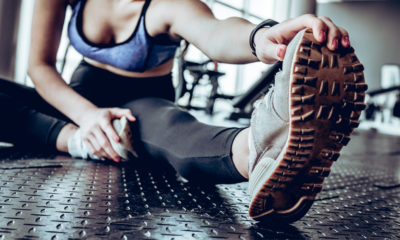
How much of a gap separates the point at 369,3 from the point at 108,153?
464 inches

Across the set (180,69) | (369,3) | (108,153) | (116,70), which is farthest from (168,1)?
(369,3)

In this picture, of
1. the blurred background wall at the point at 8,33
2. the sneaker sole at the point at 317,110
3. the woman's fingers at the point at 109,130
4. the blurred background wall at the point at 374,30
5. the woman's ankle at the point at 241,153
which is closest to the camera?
the sneaker sole at the point at 317,110

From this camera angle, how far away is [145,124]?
3.27 feet

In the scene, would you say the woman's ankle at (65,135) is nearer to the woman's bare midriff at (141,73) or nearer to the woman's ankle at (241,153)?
the woman's bare midriff at (141,73)

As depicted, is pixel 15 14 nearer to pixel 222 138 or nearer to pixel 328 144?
pixel 222 138

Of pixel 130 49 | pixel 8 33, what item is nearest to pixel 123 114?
pixel 130 49

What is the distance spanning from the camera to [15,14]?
125 inches

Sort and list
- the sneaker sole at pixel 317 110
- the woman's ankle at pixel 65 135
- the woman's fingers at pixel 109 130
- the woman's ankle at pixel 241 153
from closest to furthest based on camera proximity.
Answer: the sneaker sole at pixel 317 110, the woman's ankle at pixel 241 153, the woman's fingers at pixel 109 130, the woman's ankle at pixel 65 135

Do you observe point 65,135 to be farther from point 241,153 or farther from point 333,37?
point 333,37

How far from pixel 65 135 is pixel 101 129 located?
9.5 inches

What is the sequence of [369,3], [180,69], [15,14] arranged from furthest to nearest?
[369,3], [15,14], [180,69]

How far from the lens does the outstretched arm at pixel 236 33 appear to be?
523 mm

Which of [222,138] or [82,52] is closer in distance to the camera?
[222,138]

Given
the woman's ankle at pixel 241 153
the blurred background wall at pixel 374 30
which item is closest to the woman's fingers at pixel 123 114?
the woman's ankle at pixel 241 153
